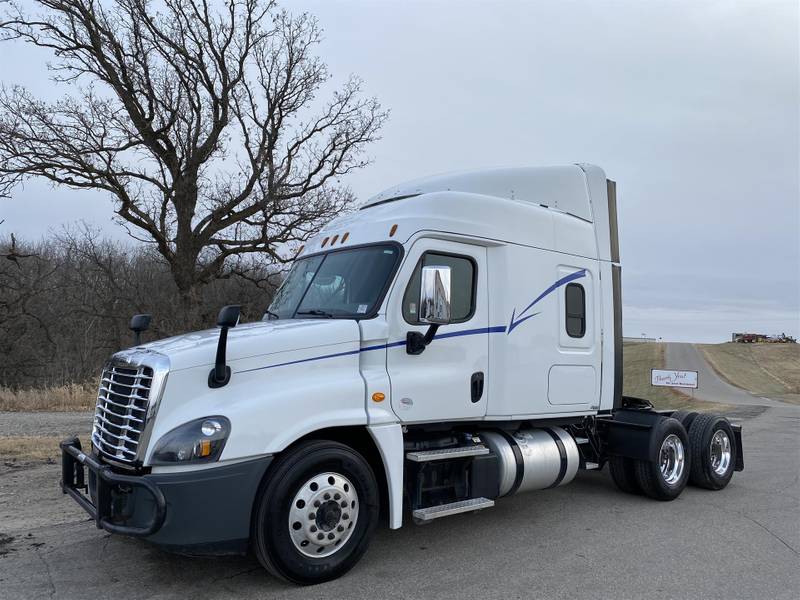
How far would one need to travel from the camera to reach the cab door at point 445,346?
5.11 m

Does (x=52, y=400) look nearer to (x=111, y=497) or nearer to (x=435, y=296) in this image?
(x=111, y=497)

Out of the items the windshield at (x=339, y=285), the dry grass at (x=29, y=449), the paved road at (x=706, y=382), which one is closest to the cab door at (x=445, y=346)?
the windshield at (x=339, y=285)

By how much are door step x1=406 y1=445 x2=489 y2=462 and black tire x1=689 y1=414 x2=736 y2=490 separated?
11.5 ft

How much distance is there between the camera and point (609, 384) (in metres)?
7.14

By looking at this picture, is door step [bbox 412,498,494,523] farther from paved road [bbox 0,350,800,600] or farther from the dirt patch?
the dirt patch

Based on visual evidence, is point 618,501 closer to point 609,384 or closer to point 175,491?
point 609,384

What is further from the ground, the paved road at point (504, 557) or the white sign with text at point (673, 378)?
the white sign with text at point (673, 378)

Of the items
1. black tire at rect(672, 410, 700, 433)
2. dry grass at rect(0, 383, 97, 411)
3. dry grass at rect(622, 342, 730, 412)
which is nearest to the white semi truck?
black tire at rect(672, 410, 700, 433)

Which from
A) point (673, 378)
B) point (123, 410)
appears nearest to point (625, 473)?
point (123, 410)

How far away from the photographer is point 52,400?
16391 mm

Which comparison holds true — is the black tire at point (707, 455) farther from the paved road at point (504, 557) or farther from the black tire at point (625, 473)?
the black tire at point (625, 473)

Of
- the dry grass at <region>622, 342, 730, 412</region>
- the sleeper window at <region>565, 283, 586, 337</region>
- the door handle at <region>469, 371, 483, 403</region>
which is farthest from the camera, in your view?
the dry grass at <region>622, 342, 730, 412</region>

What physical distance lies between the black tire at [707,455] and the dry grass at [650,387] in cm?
236

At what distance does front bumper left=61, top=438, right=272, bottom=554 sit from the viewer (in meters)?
4.00
